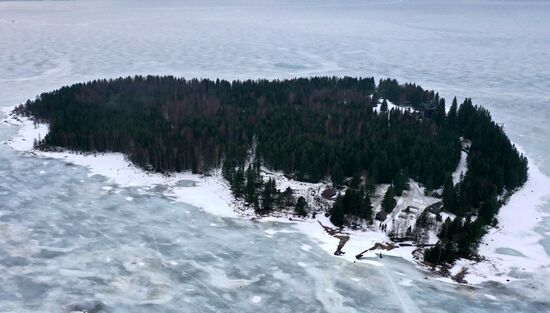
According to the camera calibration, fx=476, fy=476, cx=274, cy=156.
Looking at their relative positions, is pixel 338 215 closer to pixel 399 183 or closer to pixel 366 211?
pixel 366 211

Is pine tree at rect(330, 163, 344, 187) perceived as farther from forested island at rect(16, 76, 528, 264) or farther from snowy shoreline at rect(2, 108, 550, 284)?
snowy shoreline at rect(2, 108, 550, 284)

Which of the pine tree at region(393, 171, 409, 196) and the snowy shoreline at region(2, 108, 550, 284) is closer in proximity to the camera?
the snowy shoreline at region(2, 108, 550, 284)

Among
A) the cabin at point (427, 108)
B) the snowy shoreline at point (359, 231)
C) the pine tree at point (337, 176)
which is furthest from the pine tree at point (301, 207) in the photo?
the cabin at point (427, 108)

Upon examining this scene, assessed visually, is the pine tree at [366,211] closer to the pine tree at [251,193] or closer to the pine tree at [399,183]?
the pine tree at [399,183]

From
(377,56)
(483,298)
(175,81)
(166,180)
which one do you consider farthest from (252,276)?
(377,56)

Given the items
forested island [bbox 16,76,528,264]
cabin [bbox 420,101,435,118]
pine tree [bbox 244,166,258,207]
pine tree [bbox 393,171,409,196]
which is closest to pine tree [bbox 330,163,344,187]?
forested island [bbox 16,76,528,264]
